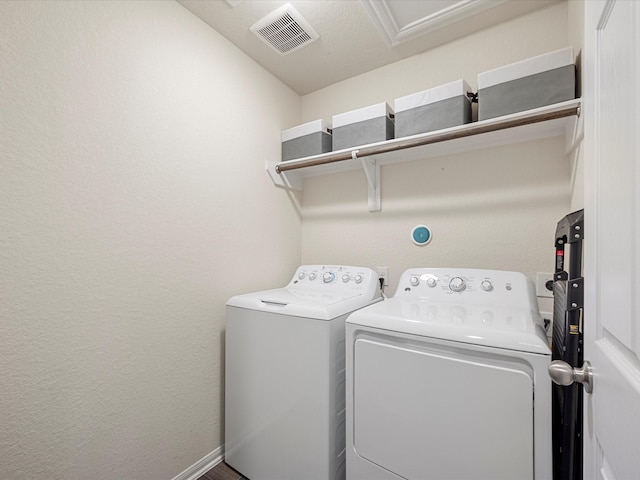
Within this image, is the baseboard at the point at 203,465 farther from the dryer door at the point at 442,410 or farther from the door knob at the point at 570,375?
the door knob at the point at 570,375

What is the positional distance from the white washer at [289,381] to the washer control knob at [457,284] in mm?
407

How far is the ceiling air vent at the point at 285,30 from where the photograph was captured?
153 centimetres

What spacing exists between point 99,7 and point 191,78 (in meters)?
0.43

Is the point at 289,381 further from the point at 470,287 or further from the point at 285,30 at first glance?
the point at 285,30

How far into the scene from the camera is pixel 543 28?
1.50m

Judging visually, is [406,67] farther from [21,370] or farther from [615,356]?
[21,370]

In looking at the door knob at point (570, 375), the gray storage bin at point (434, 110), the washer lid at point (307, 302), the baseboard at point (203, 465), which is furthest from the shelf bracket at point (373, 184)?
the baseboard at point (203, 465)

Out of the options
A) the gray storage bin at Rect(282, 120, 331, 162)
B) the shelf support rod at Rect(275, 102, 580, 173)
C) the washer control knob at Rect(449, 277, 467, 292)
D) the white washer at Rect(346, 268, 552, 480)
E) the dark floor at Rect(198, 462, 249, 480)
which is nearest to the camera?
the white washer at Rect(346, 268, 552, 480)

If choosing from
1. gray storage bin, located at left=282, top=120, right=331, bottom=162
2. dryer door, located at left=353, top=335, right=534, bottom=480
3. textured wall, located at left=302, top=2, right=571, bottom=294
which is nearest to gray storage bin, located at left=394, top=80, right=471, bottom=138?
textured wall, located at left=302, top=2, right=571, bottom=294

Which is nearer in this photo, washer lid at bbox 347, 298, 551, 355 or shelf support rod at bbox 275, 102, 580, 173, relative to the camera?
washer lid at bbox 347, 298, 551, 355

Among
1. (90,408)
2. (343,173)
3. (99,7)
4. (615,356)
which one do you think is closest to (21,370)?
(90,408)

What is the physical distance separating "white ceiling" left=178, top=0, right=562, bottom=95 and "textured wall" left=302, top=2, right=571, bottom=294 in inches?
3.4

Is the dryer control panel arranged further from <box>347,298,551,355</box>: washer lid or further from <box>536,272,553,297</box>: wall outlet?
<box>536,272,553,297</box>: wall outlet

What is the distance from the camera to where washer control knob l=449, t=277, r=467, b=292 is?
1413 mm
